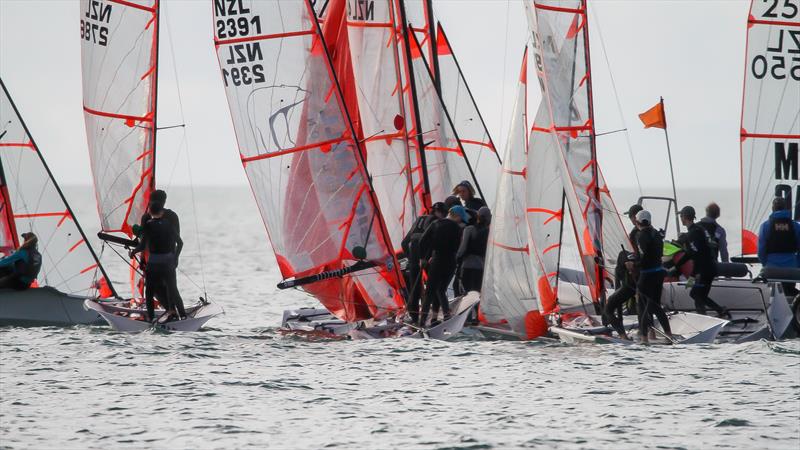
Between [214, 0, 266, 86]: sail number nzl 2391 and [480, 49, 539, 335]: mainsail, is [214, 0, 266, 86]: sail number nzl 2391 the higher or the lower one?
the higher one

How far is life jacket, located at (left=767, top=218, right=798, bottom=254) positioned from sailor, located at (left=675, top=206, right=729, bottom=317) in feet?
2.48

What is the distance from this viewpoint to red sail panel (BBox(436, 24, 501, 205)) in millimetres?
24062

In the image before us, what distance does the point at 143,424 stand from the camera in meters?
13.0

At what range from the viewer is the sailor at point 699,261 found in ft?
56.4

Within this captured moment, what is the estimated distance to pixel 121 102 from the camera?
2070 cm

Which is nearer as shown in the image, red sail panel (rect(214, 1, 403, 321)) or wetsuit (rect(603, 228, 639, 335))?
wetsuit (rect(603, 228, 639, 335))

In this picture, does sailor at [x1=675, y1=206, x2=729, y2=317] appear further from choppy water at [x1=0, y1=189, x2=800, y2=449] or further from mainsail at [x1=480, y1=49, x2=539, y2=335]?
mainsail at [x1=480, y1=49, x2=539, y2=335]

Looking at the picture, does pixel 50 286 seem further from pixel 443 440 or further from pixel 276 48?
pixel 443 440

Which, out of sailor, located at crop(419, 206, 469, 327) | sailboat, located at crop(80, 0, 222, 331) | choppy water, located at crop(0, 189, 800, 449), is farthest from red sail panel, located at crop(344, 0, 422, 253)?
sailboat, located at crop(80, 0, 222, 331)

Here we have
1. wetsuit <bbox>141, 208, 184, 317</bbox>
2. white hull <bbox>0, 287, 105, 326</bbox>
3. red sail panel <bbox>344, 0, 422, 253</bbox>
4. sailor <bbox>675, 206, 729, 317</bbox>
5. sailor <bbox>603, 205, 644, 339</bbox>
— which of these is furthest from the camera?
white hull <bbox>0, 287, 105, 326</bbox>

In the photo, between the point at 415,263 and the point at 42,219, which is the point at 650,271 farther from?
the point at 42,219

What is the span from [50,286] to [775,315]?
983 cm

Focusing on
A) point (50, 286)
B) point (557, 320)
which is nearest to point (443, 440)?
point (557, 320)

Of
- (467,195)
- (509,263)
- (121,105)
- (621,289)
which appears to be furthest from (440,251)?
(121,105)
